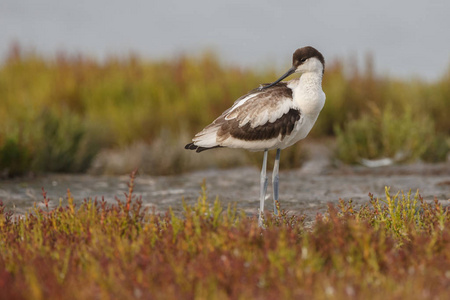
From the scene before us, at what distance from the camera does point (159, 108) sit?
1739 centimetres

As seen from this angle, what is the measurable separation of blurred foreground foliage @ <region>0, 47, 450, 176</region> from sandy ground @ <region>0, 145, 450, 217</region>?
695 mm

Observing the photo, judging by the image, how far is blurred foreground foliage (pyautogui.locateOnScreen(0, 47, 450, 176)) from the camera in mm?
11758

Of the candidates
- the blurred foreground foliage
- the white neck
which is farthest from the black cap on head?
the blurred foreground foliage

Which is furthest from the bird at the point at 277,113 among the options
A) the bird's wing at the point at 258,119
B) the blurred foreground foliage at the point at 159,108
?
the blurred foreground foliage at the point at 159,108

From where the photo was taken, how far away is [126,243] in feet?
14.9

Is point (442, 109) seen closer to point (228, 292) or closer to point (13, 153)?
point (13, 153)

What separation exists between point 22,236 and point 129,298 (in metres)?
2.01

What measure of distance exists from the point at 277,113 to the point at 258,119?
20 cm

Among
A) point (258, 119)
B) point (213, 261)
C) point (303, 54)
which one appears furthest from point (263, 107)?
point (213, 261)

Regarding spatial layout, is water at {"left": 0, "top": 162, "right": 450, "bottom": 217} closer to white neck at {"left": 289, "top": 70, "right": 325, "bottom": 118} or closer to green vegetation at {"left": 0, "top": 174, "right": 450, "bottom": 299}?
white neck at {"left": 289, "top": 70, "right": 325, "bottom": 118}

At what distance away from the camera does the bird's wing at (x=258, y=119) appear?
20.0 feet

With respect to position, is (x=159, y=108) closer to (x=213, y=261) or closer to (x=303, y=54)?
(x=303, y=54)

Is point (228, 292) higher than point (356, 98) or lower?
lower

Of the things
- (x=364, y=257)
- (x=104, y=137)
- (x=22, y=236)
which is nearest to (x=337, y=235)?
(x=364, y=257)
